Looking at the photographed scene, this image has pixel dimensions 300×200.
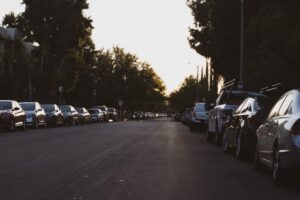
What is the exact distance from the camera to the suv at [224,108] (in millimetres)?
21422

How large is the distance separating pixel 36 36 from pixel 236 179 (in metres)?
57.3


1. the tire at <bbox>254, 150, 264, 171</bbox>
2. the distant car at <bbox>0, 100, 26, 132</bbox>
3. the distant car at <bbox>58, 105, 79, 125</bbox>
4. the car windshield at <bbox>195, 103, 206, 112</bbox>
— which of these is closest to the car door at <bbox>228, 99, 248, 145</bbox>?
the tire at <bbox>254, 150, 264, 171</bbox>

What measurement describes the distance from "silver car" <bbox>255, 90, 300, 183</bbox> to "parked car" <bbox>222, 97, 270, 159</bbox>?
209 cm

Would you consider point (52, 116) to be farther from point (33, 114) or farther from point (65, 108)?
point (65, 108)

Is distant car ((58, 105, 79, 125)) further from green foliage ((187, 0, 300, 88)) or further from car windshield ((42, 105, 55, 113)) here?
green foliage ((187, 0, 300, 88))

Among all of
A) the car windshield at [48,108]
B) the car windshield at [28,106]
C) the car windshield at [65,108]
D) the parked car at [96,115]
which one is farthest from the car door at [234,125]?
the parked car at [96,115]

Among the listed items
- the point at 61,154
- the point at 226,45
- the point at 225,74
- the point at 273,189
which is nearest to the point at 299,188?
the point at 273,189

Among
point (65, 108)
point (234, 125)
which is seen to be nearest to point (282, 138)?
point (234, 125)

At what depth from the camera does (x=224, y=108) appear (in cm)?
2153

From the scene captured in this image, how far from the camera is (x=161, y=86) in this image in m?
156

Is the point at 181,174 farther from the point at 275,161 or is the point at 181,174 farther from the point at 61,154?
the point at 61,154

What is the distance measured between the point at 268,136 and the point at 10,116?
21.8m

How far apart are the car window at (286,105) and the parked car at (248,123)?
9.92 ft

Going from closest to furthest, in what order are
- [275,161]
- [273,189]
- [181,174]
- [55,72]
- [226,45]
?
[273,189]
[275,161]
[181,174]
[226,45]
[55,72]
